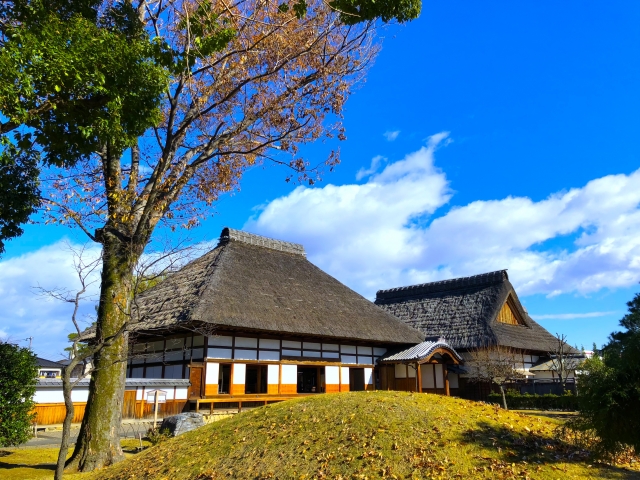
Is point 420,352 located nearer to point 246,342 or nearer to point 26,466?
point 246,342

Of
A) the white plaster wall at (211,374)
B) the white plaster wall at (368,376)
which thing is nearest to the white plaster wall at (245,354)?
the white plaster wall at (211,374)

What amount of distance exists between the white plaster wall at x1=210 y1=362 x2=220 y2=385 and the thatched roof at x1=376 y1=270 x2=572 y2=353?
14.4 metres

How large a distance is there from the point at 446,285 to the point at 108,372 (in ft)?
82.6

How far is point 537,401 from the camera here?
22.3 m

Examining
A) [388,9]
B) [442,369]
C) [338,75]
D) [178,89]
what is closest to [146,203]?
[178,89]

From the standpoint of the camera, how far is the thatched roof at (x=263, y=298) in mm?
18375

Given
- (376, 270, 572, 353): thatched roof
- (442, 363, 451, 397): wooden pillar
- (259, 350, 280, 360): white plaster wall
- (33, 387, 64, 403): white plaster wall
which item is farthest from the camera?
(376, 270, 572, 353): thatched roof

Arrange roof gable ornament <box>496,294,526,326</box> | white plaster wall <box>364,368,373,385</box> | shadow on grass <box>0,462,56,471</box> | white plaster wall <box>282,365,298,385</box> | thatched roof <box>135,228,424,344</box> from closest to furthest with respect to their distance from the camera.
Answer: shadow on grass <box>0,462,56,471</box>
thatched roof <box>135,228,424,344</box>
white plaster wall <box>282,365,298,385</box>
white plaster wall <box>364,368,373,385</box>
roof gable ornament <box>496,294,526,326</box>

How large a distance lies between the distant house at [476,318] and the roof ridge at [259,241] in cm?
915

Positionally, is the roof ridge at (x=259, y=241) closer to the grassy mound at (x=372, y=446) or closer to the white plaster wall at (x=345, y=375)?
the white plaster wall at (x=345, y=375)

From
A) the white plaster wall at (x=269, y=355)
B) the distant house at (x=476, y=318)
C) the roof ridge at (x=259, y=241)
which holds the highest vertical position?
the roof ridge at (x=259, y=241)

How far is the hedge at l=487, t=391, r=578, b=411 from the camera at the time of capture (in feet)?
68.8

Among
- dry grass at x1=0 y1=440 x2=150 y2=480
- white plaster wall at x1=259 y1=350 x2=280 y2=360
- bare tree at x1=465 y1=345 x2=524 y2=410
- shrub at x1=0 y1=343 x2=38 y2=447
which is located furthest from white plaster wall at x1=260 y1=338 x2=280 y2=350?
bare tree at x1=465 y1=345 x2=524 y2=410

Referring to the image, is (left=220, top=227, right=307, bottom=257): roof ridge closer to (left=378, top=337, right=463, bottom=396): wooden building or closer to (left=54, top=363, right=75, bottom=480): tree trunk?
(left=378, top=337, right=463, bottom=396): wooden building
